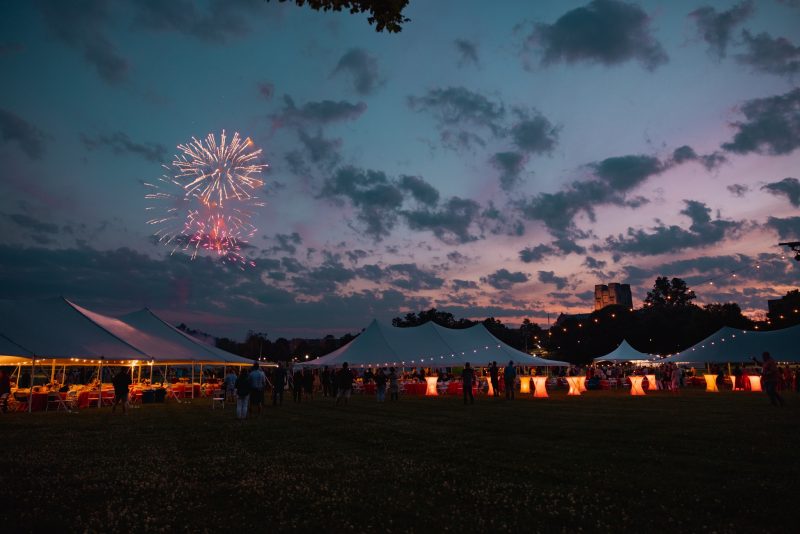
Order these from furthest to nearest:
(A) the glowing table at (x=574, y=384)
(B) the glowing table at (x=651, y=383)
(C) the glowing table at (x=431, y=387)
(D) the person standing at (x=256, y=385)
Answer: (B) the glowing table at (x=651, y=383)
(C) the glowing table at (x=431, y=387)
(A) the glowing table at (x=574, y=384)
(D) the person standing at (x=256, y=385)

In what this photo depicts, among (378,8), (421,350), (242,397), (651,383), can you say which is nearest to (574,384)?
(651,383)

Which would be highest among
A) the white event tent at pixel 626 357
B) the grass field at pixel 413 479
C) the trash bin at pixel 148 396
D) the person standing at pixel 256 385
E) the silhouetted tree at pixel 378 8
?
the silhouetted tree at pixel 378 8

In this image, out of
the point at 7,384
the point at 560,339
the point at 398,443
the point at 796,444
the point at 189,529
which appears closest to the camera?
→ the point at 189,529

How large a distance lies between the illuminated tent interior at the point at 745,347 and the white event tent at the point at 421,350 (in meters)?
9.73

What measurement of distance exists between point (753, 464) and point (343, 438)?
243 inches

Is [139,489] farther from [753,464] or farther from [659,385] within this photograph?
[659,385]

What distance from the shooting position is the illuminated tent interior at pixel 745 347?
32.3 metres

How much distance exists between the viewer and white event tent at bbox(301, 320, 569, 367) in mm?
29281

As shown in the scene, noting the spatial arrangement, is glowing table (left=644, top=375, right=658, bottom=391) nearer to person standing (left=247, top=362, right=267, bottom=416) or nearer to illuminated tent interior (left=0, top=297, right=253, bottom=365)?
person standing (left=247, top=362, right=267, bottom=416)

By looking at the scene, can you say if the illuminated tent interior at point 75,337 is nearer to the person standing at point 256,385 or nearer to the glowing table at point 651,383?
the person standing at point 256,385

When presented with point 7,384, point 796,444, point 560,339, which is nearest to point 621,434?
point 796,444

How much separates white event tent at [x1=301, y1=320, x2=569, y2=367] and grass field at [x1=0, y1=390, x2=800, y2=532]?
18.1m

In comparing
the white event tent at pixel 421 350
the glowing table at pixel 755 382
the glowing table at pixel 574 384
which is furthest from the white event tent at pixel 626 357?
the glowing table at pixel 574 384

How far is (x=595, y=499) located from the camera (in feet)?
16.1
